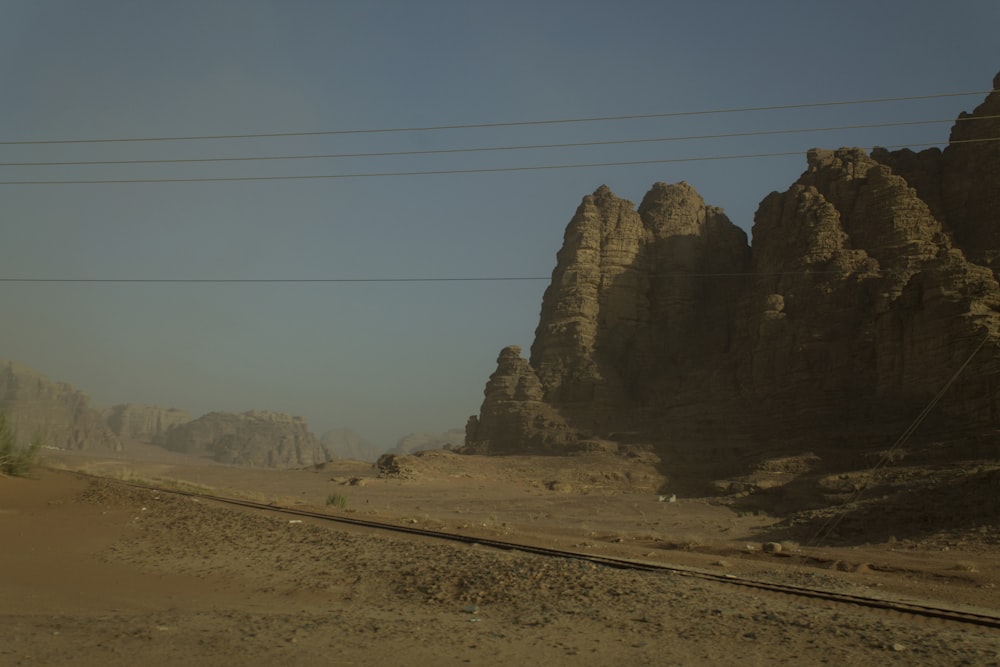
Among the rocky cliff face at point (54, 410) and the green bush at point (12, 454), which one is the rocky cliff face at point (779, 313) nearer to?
the green bush at point (12, 454)

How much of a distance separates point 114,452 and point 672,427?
110653 millimetres


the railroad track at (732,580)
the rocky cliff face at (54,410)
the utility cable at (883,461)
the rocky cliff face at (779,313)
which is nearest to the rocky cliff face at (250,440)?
the rocky cliff face at (54,410)

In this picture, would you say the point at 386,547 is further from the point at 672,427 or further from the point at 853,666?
the point at 672,427

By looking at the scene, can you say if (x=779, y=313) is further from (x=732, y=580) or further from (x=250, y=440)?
(x=250, y=440)

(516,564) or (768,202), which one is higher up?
(768,202)

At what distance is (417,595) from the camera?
1172 centimetres

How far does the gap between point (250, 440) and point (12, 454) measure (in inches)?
5119

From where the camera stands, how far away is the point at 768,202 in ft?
222

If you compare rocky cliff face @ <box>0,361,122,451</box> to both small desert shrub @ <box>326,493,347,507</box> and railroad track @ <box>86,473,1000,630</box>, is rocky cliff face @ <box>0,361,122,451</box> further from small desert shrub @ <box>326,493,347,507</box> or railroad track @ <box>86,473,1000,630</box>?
railroad track @ <box>86,473,1000,630</box>

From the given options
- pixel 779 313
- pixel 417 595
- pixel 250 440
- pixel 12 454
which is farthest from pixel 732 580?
pixel 250 440

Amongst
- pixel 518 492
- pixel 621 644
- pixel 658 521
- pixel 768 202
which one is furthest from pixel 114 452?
pixel 621 644

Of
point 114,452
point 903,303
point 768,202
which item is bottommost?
point 114,452

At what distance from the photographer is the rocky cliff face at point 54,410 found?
128 m

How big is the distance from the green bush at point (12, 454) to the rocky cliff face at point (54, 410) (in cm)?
11015
